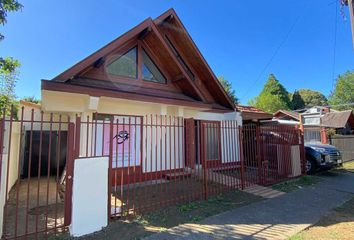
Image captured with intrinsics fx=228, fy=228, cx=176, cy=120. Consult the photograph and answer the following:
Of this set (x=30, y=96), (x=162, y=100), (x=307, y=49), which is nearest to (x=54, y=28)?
(x=162, y=100)

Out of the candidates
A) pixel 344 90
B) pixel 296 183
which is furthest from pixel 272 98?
pixel 296 183

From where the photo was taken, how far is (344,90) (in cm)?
4644

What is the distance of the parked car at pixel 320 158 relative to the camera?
443 inches

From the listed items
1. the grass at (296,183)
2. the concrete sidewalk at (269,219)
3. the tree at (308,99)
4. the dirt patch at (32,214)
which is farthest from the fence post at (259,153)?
the tree at (308,99)

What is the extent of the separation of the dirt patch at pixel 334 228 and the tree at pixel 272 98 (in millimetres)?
38247

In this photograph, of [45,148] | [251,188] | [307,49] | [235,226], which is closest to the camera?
[235,226]

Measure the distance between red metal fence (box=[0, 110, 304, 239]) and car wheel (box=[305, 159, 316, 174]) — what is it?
0.61m

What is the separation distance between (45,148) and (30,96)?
26861mm

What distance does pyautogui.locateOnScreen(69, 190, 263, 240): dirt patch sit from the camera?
15.1 ft

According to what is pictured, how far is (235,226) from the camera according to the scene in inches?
200

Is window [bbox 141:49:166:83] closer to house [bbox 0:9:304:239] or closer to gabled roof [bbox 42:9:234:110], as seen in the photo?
house [bbox 0:9:304:239]

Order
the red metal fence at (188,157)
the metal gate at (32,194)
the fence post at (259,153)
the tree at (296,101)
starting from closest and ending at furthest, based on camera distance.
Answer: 1. the metal gate at (32,194)
2. the red metal fence at (188,157)
3. the fence post at (259,153)
4. the tree at (296,101)

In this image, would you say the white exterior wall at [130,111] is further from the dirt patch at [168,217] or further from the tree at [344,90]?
the tree at [344,90]

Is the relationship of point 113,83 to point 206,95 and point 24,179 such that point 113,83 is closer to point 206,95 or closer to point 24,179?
point 206,95
